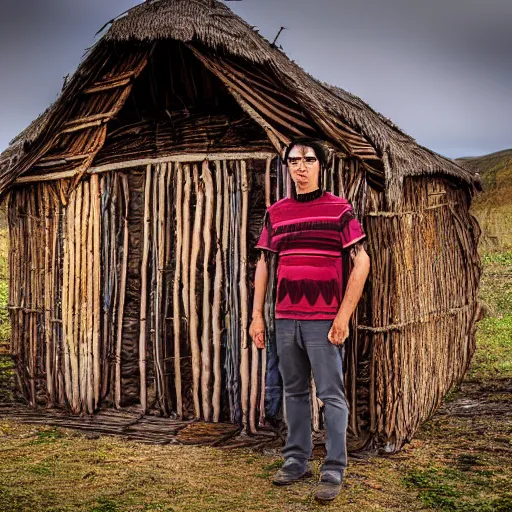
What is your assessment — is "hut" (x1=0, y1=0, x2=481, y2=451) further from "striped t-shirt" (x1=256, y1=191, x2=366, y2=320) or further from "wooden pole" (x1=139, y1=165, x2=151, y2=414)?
"striped t-shirt" (x1=256, y1=191, x2=366, y2=320)

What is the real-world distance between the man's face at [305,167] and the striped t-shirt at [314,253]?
0.21 ft

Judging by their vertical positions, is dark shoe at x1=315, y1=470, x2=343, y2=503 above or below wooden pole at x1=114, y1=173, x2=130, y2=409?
below

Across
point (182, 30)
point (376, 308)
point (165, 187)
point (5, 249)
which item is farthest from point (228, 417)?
point (5, 249)

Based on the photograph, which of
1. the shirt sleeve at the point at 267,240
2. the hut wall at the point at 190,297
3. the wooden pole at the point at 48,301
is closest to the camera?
the shirt sleeve at the point at 267,240

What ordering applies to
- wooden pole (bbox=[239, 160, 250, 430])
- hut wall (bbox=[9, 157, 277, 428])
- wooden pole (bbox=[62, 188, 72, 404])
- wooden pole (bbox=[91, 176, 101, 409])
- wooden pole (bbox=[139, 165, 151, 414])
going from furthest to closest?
1. wooden pole (bbox=[62, 188, 72, 404])
2. wooden pole (bbox=[91, 176, 101, 409])
3. wooden pole (bbox=[139, 165, 151, 414])
4. hut wall (bbox=[9, 157, 277, 428])
5. wooden pole (bbox=[239, 160, 250, 430])

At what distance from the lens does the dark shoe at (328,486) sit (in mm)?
3701

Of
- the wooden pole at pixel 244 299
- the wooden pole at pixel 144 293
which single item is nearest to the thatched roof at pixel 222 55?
the wooden pole at pixel 144 293

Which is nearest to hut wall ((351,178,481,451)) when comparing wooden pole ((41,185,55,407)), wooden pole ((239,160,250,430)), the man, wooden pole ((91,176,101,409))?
wooden pole ((239,160,250,430))

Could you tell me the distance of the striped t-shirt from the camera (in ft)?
12.5

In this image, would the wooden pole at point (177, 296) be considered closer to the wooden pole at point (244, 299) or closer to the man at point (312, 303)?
the wooden pole at point (244, 299)

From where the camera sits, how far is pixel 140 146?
5719mm

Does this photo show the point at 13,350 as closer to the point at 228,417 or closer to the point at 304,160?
the point at 228,417

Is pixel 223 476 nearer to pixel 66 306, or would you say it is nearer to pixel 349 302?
pixel 349 302

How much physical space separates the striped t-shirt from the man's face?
2.5 inches
